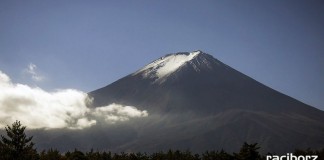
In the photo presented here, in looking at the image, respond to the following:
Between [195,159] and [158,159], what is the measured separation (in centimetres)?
794

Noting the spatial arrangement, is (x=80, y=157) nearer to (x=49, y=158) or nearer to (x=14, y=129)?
(x=49, y=158)

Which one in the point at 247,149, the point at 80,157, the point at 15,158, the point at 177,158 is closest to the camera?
the point at 247,149

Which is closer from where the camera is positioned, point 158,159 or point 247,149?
point 247,149

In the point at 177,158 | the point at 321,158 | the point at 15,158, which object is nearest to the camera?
the point at 15,158

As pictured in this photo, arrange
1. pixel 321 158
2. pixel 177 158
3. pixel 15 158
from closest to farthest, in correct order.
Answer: pixel 15 158, pixel 321 158, pixel 177 158

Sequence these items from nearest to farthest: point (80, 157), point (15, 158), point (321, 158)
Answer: point (15, 158) → point (80, 157) → point (321, 158)

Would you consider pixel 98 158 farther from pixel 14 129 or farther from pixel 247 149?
pixel 247 149

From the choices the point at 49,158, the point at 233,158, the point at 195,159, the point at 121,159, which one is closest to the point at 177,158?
the point at 195,159

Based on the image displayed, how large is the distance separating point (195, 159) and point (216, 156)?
4075mm

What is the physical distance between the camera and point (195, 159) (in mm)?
80000

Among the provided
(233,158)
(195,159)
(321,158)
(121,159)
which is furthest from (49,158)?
(321,158)

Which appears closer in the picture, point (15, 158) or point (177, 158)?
point (15, 158)

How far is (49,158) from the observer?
7906 centimetres

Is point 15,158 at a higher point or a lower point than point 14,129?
lower
